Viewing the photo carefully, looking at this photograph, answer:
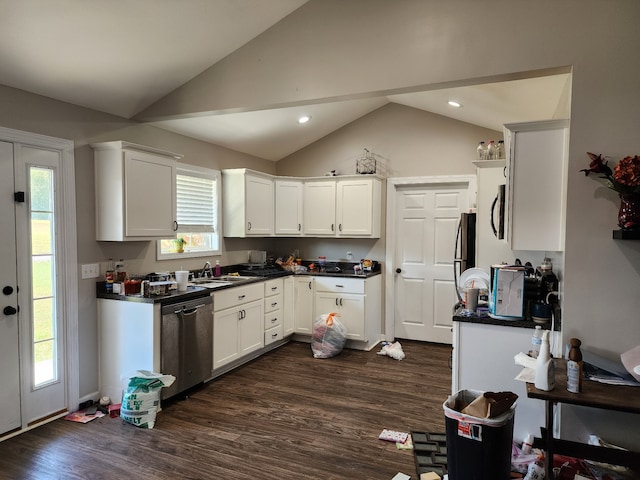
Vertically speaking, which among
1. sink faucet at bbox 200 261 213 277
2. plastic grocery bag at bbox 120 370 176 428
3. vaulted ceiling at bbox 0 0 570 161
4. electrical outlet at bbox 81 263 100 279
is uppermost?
vaulted ceiling at bbox 0 0 570 161

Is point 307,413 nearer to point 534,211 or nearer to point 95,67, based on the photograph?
point 534,211

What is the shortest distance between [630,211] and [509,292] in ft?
2.72

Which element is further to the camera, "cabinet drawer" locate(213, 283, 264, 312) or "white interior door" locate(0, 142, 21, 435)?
"cabinet drawer" locate(213, 283, 264, 312)

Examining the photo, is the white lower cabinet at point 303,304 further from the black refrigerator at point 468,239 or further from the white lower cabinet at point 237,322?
the black refrigerator at point 468,239

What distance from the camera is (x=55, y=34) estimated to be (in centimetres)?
253

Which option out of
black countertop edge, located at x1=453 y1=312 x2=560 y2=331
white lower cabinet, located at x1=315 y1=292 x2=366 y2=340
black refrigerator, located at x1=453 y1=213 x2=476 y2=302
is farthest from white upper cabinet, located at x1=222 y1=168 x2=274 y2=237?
black countertop edge, located at x1=453 y1=312 x2=560 y2=331

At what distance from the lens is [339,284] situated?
4895 millimetres

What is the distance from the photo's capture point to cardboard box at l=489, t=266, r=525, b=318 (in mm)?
2641

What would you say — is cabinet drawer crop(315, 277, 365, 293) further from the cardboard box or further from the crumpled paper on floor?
the cardboard box

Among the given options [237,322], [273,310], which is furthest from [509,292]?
[273,310]

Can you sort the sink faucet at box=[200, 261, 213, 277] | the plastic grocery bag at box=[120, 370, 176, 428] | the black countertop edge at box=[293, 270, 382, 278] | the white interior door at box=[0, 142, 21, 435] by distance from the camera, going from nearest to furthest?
the white interior door at box=[0, 142, 21, 435], the plastic grocery bag at box=[120, 370, 176, 428], the sink faucet at box=[200, 261, 213, 277], the black countertop edge at box=[293, 270, 382, 278]

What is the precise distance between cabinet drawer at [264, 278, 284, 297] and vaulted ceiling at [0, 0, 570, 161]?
193 cm

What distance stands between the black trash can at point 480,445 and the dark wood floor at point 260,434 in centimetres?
47

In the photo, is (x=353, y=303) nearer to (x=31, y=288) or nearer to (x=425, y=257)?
(x=425, y=257)
